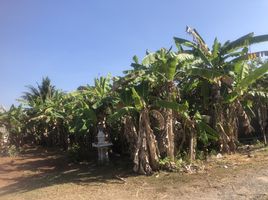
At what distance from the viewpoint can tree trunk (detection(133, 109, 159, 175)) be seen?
1135 cm

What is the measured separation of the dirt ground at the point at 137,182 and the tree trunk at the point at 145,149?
0.41 m

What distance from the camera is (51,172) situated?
13.6 metres

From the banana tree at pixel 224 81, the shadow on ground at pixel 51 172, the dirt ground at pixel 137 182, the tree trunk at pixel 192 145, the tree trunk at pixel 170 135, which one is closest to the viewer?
the dirt ground at pixel 137 182

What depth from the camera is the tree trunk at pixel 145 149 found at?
37.2 ft

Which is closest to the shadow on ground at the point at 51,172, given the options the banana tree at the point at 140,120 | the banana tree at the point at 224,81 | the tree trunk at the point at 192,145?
the banana tree at the point at 140,120

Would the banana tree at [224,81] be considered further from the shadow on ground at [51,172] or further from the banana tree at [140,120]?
the shadow on ground at [51,172]

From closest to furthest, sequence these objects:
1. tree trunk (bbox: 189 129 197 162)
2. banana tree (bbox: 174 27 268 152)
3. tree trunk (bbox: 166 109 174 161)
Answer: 1. tree trunk (bbox: 166 109 174 161)
2. tree trunk (bbox: 189 129 197 162)
3. banana tree (bbox: 174 27 268 152)

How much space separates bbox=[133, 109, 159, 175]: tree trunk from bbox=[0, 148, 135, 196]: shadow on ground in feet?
2.04

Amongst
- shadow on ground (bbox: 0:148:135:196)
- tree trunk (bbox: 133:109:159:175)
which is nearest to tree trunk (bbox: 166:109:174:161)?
tree trunk (bbox: 133:109:159:175)

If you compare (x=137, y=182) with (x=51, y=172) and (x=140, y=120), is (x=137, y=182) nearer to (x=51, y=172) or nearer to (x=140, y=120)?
(x=140, y=120)

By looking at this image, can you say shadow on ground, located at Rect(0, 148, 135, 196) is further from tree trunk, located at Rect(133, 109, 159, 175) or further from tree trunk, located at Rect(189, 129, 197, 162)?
tree trunk, located at Rect(189, 129, 197, 162)

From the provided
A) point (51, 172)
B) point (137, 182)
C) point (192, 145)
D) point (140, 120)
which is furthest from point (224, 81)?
point (51, 172)

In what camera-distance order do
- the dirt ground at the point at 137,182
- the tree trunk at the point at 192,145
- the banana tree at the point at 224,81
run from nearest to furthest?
the dirt ground at the point at 137,182
the tree trunk at the point at 192,145
the banana tree at the point at 224,81

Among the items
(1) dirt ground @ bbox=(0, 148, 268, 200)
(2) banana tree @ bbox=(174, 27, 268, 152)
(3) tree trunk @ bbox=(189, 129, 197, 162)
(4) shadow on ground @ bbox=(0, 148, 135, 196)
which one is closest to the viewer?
(1) dirt ground @ bbox=(0, 148, 268, 200)
